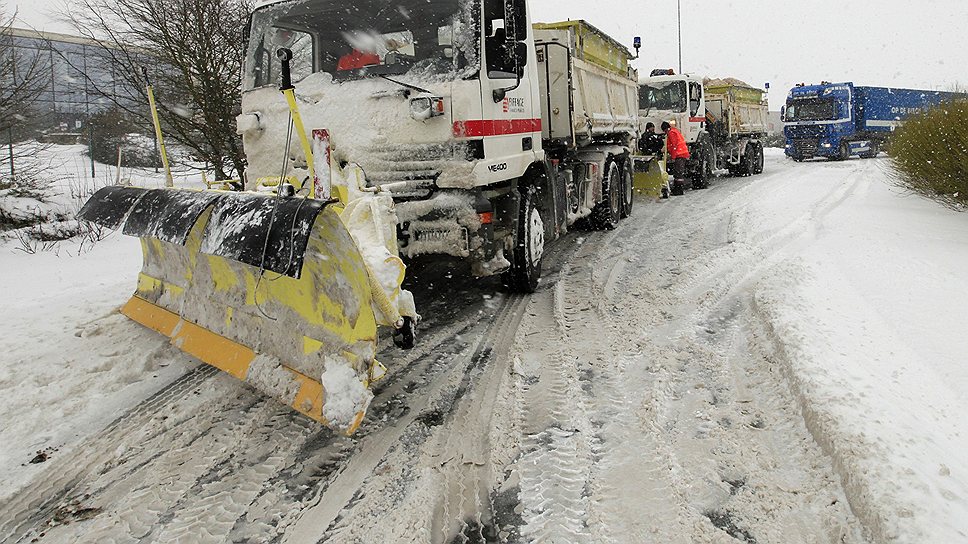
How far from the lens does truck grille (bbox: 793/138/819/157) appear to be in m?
26.3

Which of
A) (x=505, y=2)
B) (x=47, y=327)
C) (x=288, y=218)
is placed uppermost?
(x=505, y=2)

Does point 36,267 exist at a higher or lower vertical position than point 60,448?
higher

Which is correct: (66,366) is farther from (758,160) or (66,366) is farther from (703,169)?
(758,160)

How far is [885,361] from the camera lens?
3.59 meters

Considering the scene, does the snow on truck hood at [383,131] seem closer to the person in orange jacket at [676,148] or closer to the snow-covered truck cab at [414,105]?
the snow-covered truck cab at [414,105]

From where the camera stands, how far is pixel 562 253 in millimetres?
8133

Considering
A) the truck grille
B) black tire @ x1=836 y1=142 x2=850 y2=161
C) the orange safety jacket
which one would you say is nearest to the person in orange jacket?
the orange safety jacket

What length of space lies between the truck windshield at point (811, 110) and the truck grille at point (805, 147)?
895 millimetres

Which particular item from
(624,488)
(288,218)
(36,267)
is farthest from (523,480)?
(36,267)

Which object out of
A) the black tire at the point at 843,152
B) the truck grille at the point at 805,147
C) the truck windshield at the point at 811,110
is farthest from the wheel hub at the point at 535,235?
the black tire at the point at 843,152

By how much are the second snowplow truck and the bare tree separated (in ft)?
20.5

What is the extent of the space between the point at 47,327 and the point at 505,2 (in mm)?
4263

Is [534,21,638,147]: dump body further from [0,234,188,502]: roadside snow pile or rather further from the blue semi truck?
the blue semi truck

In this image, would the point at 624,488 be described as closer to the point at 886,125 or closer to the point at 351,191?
the point at 351,191
